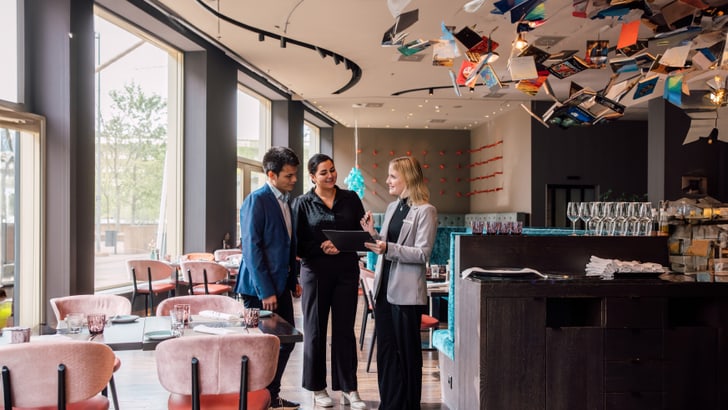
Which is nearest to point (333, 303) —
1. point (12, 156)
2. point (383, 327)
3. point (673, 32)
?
point (383, 327)

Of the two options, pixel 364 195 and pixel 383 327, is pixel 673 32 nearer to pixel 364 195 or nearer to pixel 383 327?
pixel 383 327

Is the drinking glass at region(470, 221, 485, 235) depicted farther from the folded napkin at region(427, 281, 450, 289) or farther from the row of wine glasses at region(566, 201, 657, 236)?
the folded napkin at region(427, 281, 450, 289)

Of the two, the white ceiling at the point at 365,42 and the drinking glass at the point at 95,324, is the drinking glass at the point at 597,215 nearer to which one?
the white ceiling at the point at 365,42

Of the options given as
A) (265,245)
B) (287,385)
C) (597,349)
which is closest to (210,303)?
(265,245)

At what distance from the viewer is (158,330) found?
3.05 m

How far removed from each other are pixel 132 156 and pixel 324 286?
5.13 m

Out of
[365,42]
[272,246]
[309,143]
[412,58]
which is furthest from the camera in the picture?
[309,143]

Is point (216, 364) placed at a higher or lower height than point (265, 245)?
lower

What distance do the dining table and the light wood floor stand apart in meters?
1.26

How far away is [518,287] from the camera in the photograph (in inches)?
138

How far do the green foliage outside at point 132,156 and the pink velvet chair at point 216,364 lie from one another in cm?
569

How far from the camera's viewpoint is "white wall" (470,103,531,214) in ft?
50.2

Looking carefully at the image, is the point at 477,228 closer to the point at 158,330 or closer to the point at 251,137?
the point at 158,330

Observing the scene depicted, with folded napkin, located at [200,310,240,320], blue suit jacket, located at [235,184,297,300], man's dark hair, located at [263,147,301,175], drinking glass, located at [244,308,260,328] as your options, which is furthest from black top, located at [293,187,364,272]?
drinking glass, located at [244,308,260,328]
